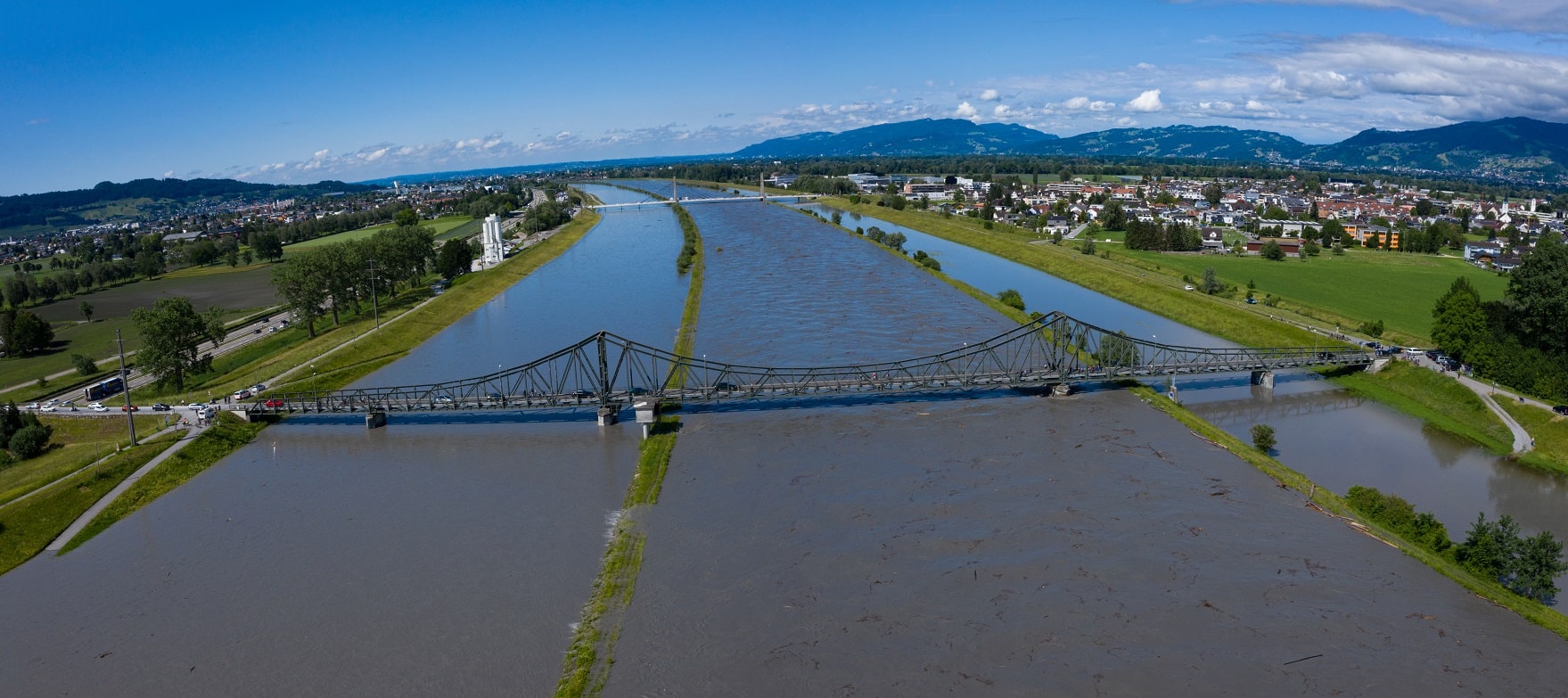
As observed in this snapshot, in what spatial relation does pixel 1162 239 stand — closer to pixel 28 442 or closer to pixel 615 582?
pixel 615 582

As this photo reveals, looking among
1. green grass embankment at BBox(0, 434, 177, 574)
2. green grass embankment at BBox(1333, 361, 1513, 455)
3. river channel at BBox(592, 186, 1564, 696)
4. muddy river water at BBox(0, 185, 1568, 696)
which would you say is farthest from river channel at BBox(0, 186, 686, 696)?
green grass embankment at BBox(1333, 361, 1513, 455)

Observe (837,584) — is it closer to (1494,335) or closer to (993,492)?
(993,492)

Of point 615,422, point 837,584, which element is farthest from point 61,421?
point 837,584

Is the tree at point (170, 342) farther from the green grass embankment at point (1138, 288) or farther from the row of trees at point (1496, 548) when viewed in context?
the green grass embankment at point (1138, 288)

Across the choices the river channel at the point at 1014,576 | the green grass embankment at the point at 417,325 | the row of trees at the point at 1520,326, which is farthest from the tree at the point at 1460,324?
the green grass embankment at the point at 417,325

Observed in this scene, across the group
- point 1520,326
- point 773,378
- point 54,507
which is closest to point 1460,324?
point 1520,326

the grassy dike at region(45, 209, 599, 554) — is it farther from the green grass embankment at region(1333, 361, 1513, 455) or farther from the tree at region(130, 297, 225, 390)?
the green grass embankment at region(1333, 361, 1513, 455)
